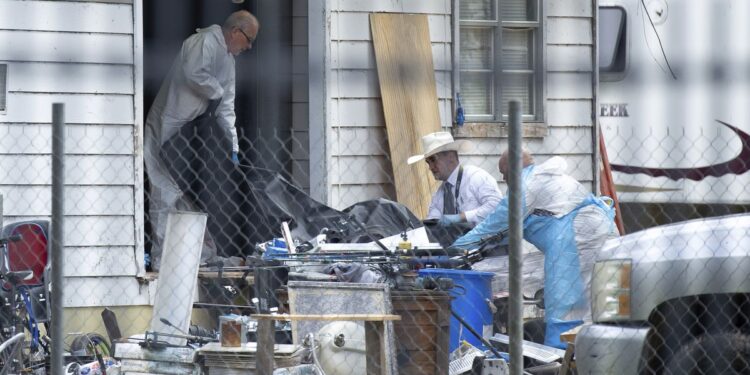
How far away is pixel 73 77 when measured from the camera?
9586mm

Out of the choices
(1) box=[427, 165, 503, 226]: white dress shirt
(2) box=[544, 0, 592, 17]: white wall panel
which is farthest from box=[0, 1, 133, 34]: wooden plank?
(2) box=[544, 0, 592, 17]: white wall panel

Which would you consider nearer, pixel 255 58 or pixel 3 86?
pixel 3 86

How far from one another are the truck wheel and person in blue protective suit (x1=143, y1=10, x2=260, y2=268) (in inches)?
187

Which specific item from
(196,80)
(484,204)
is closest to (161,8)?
(196,80)

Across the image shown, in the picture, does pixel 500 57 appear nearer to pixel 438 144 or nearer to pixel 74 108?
pixel 438 144

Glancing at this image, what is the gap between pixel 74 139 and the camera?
9.69 meters

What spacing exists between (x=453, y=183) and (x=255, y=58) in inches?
109

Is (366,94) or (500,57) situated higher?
(500,57)

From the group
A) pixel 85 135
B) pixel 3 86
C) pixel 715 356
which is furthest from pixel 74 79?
pixel 715 356

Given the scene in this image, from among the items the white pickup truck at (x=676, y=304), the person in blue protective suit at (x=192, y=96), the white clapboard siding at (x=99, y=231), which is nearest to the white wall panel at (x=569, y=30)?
the person in blue protective suit at (x=192, y=96)

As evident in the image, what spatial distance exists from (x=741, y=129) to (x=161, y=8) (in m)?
6.22

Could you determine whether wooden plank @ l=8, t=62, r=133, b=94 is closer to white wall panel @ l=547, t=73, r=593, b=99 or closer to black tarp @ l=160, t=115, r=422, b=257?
black tarp @ l=160, t=115, r=422, b=257

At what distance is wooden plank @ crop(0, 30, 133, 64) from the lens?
9445mm

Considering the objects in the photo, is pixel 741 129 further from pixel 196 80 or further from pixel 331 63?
pixel 196 80
